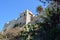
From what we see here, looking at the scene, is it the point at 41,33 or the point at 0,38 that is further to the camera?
the point at 0,38

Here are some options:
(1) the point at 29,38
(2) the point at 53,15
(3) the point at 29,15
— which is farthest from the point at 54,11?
(3) the point at 29,15

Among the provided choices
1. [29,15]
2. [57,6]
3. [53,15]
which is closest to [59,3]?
[57,6]

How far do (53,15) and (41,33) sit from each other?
1.54 m

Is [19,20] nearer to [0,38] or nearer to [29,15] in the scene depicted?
[29,15]

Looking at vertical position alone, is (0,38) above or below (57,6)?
below

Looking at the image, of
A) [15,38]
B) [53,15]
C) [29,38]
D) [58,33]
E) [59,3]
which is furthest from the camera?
[15,38]

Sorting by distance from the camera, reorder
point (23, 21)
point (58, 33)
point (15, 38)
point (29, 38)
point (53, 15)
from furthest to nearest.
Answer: point (23, 21) < point (15, 38) < point (29, 38) < point (53, 15) < point (58, 33)

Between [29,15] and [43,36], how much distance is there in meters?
20.6

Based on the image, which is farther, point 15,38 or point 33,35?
point 15,38

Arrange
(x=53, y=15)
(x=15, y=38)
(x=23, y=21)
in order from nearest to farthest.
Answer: (x=53, y=15) → (x=15, y=38) → (x=23, y=21)

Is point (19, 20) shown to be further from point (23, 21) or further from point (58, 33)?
point (58, 33)

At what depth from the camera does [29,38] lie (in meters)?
17.4

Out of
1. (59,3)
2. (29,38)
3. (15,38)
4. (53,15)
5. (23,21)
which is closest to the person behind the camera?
(53,15)

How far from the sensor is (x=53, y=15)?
1493 centimetres
